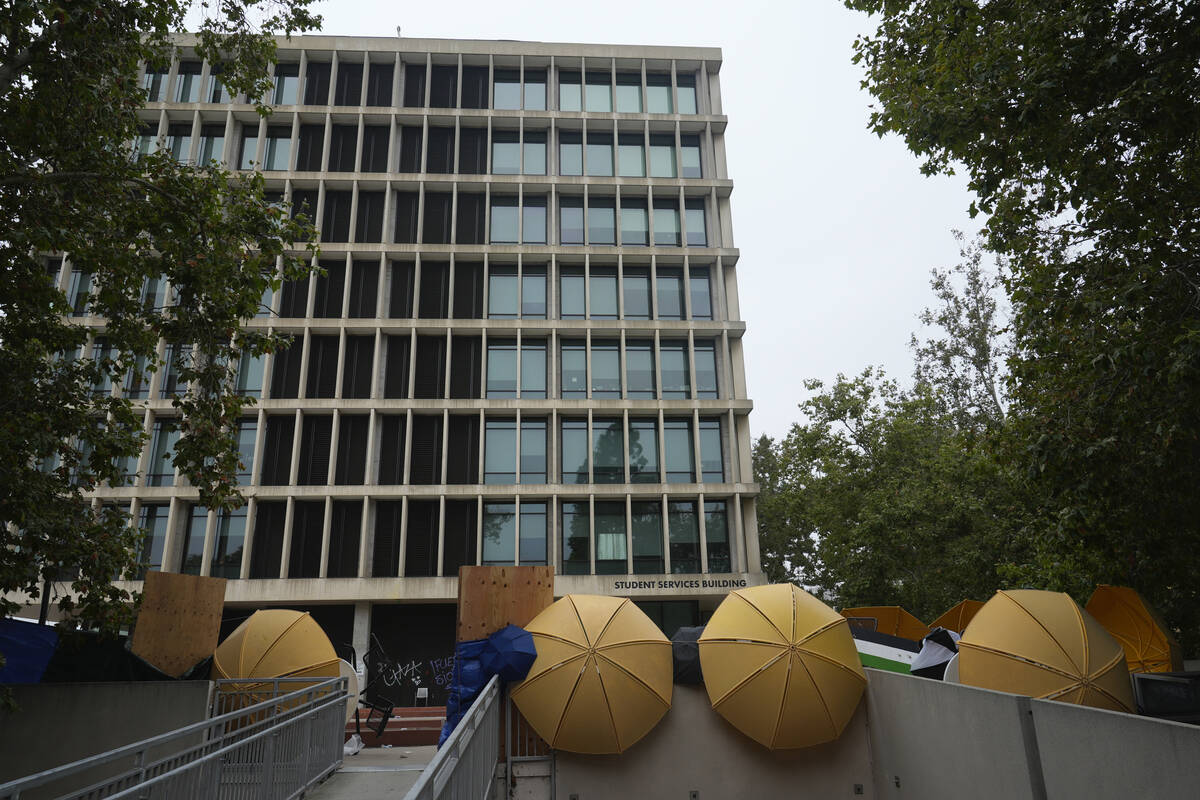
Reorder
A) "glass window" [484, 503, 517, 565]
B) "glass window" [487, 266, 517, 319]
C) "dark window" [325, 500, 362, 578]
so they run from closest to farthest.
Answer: "dark window" [325, 500, 362, 578]
"glass window" [484, 503, 517, 565]
"glass window" [487, 266, 517, 319]

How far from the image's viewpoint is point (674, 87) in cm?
3472

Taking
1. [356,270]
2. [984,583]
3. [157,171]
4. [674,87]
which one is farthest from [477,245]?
[984,583]

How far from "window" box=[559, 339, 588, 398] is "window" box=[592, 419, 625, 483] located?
143 centimetres

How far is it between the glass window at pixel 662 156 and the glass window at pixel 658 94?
1206 millimetres

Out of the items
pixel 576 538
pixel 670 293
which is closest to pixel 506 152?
pixel 670 293

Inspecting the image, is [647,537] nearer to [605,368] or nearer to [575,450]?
[575,450]

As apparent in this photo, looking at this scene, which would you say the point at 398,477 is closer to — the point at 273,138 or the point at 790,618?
the point at 273,138

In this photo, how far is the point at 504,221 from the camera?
108 ft

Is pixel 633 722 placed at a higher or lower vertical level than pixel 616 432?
lower

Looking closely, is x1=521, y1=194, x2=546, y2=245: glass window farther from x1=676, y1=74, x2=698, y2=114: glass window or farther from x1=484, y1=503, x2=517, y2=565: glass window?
x1=484, y1=503, x2=517, y2=565: glass window

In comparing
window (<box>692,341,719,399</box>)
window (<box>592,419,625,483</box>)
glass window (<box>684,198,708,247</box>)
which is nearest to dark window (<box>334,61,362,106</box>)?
glass window (<box>684,198,708,247</box>)

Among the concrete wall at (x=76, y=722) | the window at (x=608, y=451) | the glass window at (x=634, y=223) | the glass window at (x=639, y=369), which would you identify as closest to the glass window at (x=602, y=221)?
the glass window at (x=634, y=223)

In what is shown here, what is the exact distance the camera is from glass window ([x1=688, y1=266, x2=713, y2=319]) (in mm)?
32344

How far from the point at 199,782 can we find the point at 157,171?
8994 mm
